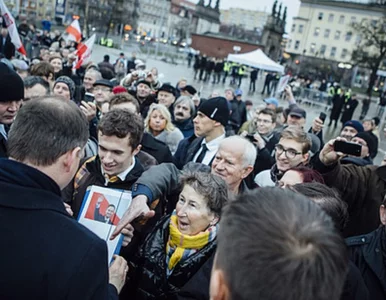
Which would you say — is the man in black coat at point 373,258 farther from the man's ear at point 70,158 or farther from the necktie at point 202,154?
the necktie at point 202,154

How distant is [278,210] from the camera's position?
1100 mm

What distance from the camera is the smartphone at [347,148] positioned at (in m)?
3.23

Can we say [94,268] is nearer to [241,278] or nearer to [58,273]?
[58,273]

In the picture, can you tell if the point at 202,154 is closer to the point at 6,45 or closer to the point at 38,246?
the point at 38,246

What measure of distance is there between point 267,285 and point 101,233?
1351 millimetres

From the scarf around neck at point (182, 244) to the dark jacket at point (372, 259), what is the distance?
94 cm

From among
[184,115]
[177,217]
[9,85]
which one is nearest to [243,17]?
[184,115]

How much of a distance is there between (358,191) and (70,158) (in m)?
2.88

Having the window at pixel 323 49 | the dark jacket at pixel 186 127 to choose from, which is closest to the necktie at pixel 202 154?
the dark jacket at pixel 186 127

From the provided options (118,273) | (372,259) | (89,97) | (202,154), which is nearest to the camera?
(118,273)

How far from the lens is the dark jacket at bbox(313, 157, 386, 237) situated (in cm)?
338

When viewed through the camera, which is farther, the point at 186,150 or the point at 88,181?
the point at 186,150

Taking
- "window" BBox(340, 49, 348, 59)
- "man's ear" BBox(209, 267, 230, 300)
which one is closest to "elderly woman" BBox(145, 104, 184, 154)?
"man's ear" BBox(209, 267, 230, 300)

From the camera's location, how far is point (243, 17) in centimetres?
17550
